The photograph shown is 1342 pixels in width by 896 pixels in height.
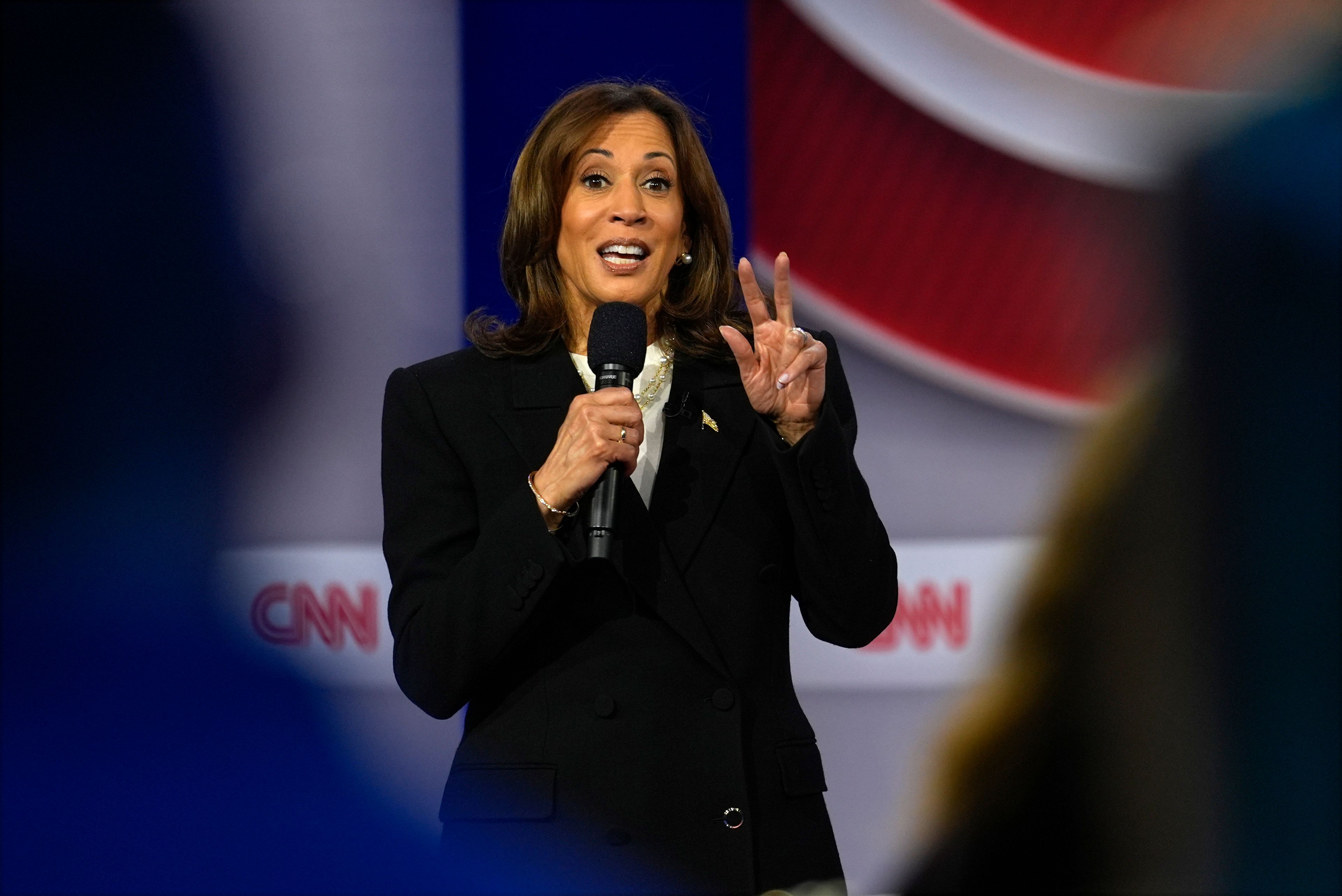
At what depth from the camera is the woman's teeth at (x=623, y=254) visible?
6.88 ft

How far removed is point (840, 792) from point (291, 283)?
6.28 feet

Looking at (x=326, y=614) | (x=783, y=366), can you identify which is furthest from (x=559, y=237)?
(x=326, y=614)

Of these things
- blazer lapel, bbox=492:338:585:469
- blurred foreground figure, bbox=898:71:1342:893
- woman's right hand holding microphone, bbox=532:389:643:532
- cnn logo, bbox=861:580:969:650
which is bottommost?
cnn logo, bbox=861:580:969:650

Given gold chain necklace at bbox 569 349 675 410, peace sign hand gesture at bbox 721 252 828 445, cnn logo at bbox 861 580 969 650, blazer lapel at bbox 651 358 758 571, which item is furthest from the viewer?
cnn logo at bbox 861 580 969 650

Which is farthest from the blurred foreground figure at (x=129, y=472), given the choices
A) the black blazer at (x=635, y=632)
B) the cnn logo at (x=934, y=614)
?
the cnn logo at (x=934, y=614)

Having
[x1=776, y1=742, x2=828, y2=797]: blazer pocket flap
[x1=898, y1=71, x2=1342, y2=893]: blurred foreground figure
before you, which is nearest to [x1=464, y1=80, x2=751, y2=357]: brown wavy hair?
[x1=776, y1=742, x2=828, y2=797]: blazer pocket flap

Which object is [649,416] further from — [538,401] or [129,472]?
[129,472]

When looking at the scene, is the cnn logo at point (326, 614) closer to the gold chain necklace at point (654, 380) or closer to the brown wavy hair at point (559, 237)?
the brown wavy hair at point (559, 237)

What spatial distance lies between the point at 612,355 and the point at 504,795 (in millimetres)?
590

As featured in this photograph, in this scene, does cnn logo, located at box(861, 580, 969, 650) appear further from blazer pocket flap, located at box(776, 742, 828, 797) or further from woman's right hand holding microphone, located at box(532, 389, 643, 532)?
woman's right hand holding microphone, located at box(532, 389, 643, 532)

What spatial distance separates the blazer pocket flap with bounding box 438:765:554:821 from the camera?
69.8 inches

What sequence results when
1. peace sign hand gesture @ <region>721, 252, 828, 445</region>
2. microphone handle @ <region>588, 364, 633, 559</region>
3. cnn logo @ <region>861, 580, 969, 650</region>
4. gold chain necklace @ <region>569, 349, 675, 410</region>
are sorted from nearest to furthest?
microphone handle @ <region>588, 364, 633, 559</region> → peace sign hand gesture @ <region>721, 252, 828, 445</region> → gold chain necklace @ <region>569, 349, 675, 410</region> → cnn logo @ <region>861, 580, 969, 650</region>

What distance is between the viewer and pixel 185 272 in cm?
289

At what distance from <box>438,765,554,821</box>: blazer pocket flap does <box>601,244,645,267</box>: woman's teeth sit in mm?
765
